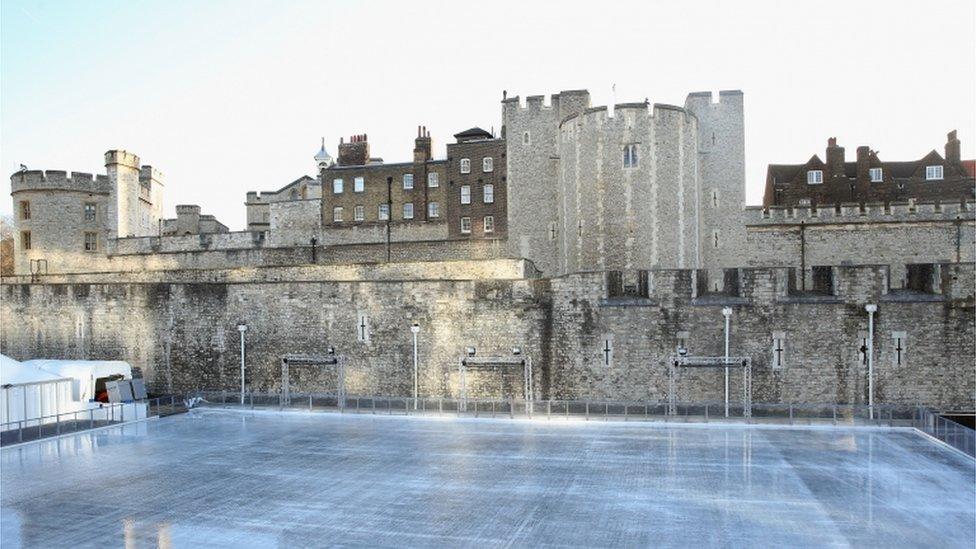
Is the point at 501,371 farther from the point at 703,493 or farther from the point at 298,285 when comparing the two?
the point at 703,493

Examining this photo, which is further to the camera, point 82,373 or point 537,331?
point 537,331

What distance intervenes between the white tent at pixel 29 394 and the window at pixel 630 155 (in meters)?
17.9

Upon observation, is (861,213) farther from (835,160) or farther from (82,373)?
(82,373)

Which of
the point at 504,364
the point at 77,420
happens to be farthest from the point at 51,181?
the point at 504,364

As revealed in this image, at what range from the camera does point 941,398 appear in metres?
18.3

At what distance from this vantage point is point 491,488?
38.4ft

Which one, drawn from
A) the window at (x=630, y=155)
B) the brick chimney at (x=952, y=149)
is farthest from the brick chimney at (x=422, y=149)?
the brick chimney at (x=952, y=149)

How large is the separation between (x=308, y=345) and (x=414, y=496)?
11.9m

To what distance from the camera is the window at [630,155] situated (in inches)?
960

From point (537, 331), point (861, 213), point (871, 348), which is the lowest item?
point (871, 348)

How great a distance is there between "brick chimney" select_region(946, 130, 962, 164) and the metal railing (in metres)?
37.6

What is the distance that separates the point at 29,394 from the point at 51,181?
18241mm

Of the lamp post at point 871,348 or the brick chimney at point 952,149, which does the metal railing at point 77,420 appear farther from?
the brick chimney at point 952,149

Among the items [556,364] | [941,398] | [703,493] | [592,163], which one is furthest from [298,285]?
[941,398]
